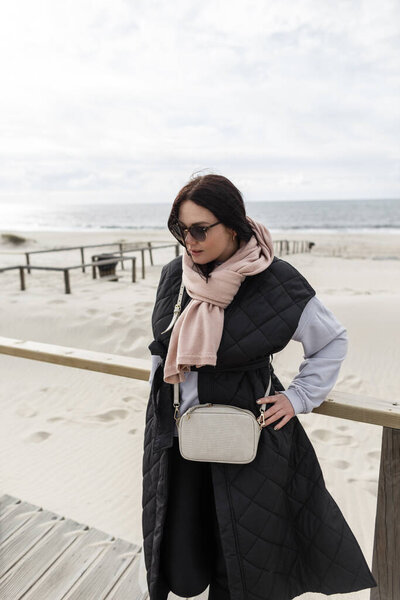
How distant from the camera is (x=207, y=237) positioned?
4.58 feet

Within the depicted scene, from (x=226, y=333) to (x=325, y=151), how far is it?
129m

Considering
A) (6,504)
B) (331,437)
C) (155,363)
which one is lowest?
(331,437)

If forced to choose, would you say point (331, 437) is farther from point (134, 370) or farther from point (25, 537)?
point (134, 370)

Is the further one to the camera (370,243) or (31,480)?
(370,243)

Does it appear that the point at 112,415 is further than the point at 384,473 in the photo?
Yes

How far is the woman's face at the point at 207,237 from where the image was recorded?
1380 mm

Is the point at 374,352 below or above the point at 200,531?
below

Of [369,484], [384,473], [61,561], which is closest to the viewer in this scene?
[384,473]

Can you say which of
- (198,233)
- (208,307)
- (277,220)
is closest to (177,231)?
(198,233)

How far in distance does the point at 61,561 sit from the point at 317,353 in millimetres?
1583

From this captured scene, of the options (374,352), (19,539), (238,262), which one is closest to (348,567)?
(238,262)

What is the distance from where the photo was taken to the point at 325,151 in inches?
4715

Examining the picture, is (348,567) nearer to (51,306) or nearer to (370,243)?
(51,306)

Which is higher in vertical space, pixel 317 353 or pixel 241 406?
pixel 317 353
